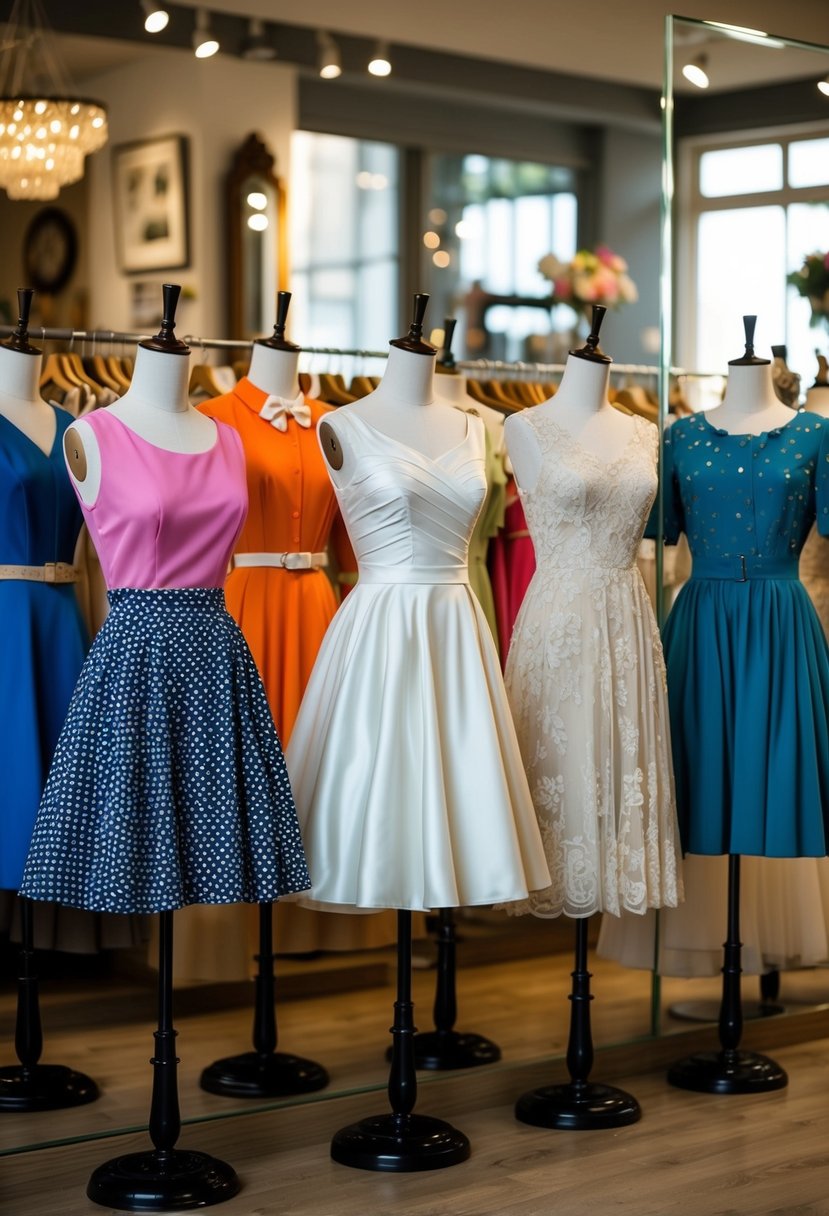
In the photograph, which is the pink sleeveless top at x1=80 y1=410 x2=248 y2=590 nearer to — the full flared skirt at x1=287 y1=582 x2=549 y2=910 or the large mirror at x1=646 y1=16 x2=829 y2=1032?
the full flared skirt at x1=287 y1=582 x2=549 y2=910

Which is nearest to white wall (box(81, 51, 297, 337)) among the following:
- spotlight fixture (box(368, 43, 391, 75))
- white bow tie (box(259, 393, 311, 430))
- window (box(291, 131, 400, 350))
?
spotlight fixture (box(368, 43, 391, 75))

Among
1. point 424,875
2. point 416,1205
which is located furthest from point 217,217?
point 416,1205

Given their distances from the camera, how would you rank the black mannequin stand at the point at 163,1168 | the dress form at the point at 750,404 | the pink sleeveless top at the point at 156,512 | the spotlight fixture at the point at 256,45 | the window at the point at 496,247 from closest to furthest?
the pink sleeveless top at the point at 156,512
the black mannequin stand at the point at 163,1168
the dress form at the point at 750,404
the spotlight fixture at the point at 256,45
the window at the point at 496,247

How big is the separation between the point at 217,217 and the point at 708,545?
85.8 inches

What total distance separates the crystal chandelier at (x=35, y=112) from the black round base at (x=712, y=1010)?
97.1 inches

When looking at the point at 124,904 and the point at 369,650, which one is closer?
the point at 124,904

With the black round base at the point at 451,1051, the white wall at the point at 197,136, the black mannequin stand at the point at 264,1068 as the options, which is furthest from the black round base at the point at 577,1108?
the white wall at the point at 197,136

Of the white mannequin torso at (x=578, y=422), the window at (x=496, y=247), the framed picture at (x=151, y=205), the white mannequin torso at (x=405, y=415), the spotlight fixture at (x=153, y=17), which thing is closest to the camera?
the white mannequin torso at (x=405, y=415)

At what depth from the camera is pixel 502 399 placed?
422cm

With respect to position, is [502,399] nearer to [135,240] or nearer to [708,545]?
[708,545]

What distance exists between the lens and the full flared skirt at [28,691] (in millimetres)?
3051

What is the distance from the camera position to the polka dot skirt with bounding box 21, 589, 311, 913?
2670 mm

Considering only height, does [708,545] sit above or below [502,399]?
below

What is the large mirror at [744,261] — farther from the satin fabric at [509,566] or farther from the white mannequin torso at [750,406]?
the satin fabric at [509,566]
